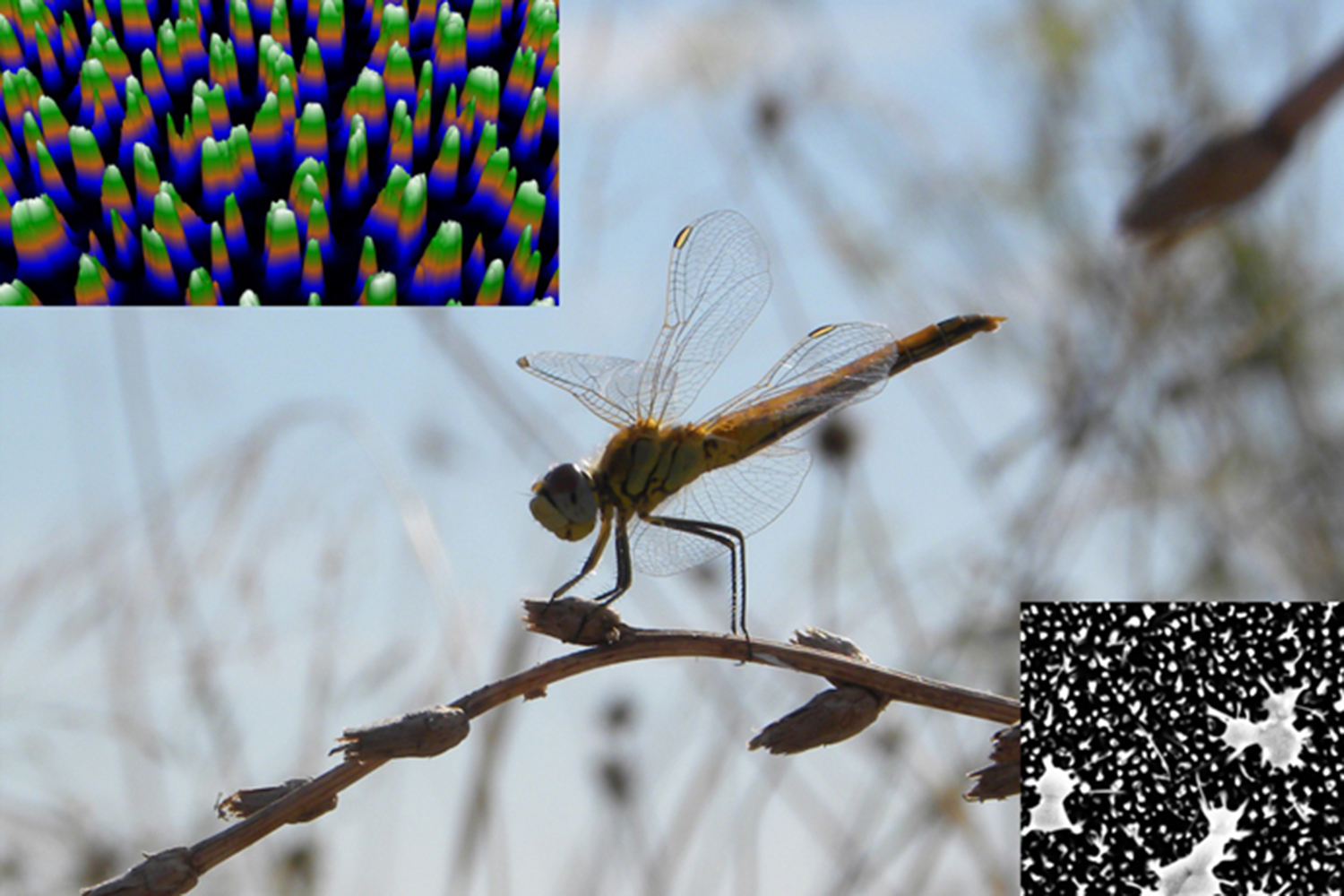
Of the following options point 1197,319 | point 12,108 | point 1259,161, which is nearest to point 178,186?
point 12,108

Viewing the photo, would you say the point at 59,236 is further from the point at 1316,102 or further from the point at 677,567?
the point at 1316,102

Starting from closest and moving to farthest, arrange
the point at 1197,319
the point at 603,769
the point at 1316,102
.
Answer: the point at 1316,102 → the point at 603,769 → the point at 1197,319

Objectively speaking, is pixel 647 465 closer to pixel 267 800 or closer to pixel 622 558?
pixel 622 558

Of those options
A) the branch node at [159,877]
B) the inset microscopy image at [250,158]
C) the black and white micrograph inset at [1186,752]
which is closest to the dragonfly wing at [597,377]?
the black and white micrograph inset at [1186,752]

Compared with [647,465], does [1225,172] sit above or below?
below

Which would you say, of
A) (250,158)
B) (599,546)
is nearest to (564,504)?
(599,546)
